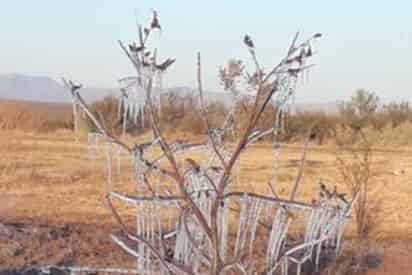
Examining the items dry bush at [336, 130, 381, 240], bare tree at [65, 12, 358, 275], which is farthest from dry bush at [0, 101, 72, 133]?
bare tree at [65, 12, 358, 275]

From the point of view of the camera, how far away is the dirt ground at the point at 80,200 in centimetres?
941

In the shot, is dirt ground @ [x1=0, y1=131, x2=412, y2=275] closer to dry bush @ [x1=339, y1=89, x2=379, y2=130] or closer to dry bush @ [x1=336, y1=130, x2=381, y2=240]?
dry bush @ [x1=336, y1=130, x2=381, y2=240]

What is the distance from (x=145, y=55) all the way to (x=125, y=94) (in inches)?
28.1

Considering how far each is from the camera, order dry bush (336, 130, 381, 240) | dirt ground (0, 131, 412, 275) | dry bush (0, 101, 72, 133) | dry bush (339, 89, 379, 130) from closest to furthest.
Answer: dirt ground (0, 131, 412, 275) → dry bush (336, 130, 381, 240) → dry bush (0, 101, 72, 133) → dry bush (339, 89, 379, 130)

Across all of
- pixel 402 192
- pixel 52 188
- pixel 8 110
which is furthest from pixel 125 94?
pixel 8 110

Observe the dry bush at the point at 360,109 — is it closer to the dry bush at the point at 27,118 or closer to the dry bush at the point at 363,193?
the dry bush at the point at 27,118

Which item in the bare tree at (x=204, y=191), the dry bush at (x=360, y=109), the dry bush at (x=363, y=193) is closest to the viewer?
the bare tree at (x=204, y=191)

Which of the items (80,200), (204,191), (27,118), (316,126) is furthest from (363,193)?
(316,126)

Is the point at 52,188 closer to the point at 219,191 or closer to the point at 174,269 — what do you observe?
the point at 174,269

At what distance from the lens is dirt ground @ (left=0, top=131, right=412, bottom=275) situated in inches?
370

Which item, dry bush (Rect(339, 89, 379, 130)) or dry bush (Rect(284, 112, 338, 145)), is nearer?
dry bush (Rect(284, 112, 338, 145))

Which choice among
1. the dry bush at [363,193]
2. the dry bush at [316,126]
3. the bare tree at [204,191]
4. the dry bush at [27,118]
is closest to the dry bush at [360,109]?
the dry bush at [316,126]

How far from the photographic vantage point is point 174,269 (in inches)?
202

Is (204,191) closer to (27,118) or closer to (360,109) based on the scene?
(27,118)
